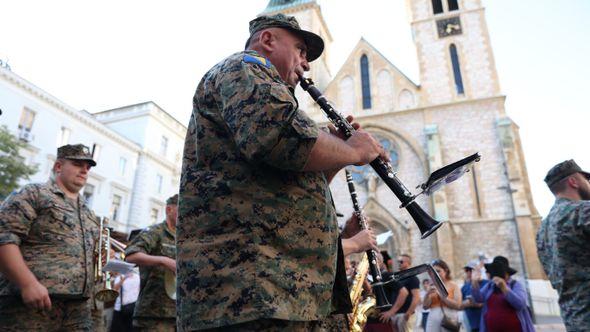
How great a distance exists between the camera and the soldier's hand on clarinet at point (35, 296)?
107 inches

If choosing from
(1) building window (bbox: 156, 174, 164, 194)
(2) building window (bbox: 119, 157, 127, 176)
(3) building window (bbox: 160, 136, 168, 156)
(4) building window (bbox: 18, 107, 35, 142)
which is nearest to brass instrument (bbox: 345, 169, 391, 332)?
(4) building window (bbox: 18, 107, 35, 142)

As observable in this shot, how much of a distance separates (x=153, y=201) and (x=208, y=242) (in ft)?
95.9

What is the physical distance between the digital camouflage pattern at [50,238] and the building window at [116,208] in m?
24.4

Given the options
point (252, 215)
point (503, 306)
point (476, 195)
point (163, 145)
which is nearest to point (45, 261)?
point (252, 215)

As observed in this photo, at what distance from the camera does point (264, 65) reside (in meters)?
1.71

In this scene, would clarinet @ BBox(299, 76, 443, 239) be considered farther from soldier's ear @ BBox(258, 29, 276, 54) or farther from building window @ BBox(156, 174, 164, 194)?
building window @ BBox(156, 174, 164, 194)

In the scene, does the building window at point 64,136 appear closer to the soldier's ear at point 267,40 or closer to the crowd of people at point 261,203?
the crowd of people at point 261,203

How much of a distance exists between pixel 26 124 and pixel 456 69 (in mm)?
24749

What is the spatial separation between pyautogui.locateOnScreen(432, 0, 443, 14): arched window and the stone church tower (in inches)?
3.4

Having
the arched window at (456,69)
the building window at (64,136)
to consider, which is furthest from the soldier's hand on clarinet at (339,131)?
the building window at (64,136)

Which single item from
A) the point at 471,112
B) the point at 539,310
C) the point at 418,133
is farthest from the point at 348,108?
the point at 539,310

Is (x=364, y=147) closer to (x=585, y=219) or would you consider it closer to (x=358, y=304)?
(x=585, y=219)

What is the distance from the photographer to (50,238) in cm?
317

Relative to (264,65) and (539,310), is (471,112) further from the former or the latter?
(264,65)
